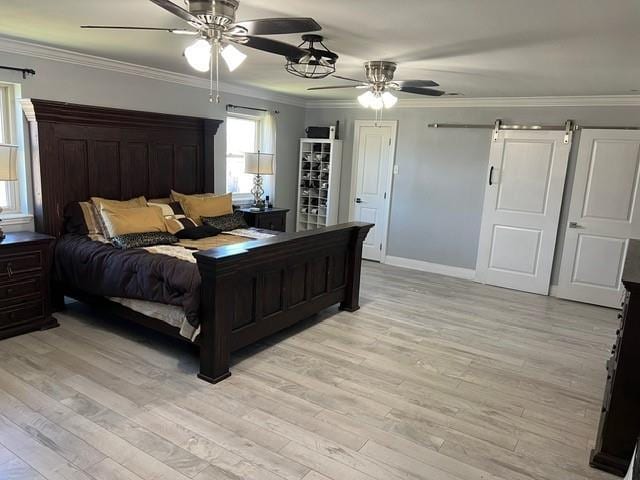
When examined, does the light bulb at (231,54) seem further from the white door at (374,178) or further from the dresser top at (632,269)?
the white door at (374,178)

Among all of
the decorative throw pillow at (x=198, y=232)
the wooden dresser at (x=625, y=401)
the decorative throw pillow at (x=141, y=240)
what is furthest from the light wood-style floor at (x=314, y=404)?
the decorative throw pillow at (x=198, y=232)

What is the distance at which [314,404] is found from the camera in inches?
113

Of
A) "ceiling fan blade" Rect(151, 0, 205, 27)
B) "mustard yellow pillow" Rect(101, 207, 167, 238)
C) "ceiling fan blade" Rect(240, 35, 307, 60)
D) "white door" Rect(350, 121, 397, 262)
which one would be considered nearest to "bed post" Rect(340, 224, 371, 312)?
"mustard yellow pillow" Rect(101, 207, 167, 238)

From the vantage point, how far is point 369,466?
7.63ft

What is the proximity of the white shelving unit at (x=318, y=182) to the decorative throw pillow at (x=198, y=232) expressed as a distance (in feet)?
8.75

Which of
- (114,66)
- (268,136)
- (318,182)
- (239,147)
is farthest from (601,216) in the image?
(114,66)

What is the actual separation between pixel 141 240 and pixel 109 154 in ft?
3.80

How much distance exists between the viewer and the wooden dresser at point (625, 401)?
7.47 ft

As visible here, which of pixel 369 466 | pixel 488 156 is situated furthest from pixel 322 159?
pixel 369 466

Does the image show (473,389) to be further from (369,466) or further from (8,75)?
(8,75)

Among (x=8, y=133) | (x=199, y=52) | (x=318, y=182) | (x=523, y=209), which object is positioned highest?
(x=199, y=52)

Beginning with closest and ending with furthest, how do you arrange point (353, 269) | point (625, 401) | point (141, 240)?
point (625, 401) < point (141, 240) < point (353, 269)

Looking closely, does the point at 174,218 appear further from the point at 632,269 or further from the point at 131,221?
the point at 632,269

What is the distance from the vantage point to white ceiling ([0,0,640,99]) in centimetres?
239
